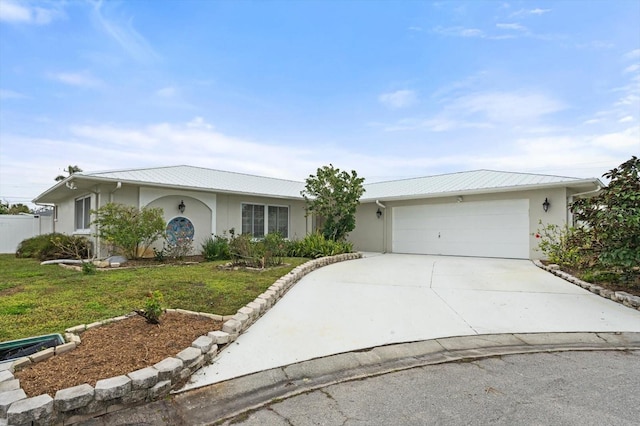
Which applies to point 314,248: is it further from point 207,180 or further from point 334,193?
point 207,180

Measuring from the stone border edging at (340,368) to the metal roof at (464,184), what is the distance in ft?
24.1

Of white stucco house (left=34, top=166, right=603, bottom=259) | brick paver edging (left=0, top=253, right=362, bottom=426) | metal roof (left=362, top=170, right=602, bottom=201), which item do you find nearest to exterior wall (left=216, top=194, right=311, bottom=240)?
white stucco house (left=34, top=166, right=603, bottom=259)

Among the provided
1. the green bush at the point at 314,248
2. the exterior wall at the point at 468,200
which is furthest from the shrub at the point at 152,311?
the exterior wall at the point at 468,200

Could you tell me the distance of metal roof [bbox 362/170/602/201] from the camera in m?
10.7

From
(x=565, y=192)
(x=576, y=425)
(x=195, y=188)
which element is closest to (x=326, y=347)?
(x=576, y=425)

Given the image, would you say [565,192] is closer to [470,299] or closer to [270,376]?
[470,299]

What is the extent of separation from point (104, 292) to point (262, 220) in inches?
331

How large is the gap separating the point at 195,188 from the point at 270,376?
29.6ft

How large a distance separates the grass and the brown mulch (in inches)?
23.0

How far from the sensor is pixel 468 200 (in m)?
12.6

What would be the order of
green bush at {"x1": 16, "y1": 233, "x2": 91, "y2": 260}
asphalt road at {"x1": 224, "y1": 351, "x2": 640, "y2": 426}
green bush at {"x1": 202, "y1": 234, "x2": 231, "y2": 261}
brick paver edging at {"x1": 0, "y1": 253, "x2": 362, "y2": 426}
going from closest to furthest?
brick paver edging at {"x1": 0, "y1": 253, "x2": 362, "y2": 426} → asphalt road at {"x1": 224, "y1": 351, "x2": 640, "y2": 426} → green bush at {"x1": 16, "y1": 233, "x2": 91, "y2": 260} → green bush at {"x1": 202, "y1": 234, "x2": 231, "y2": 261}

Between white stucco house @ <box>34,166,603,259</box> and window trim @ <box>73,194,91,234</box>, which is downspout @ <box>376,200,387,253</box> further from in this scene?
window trim @ <box>73,194,91,234</box>

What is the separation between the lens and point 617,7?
823 cm

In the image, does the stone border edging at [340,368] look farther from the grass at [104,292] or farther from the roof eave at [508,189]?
the roof eave at [508,189]
